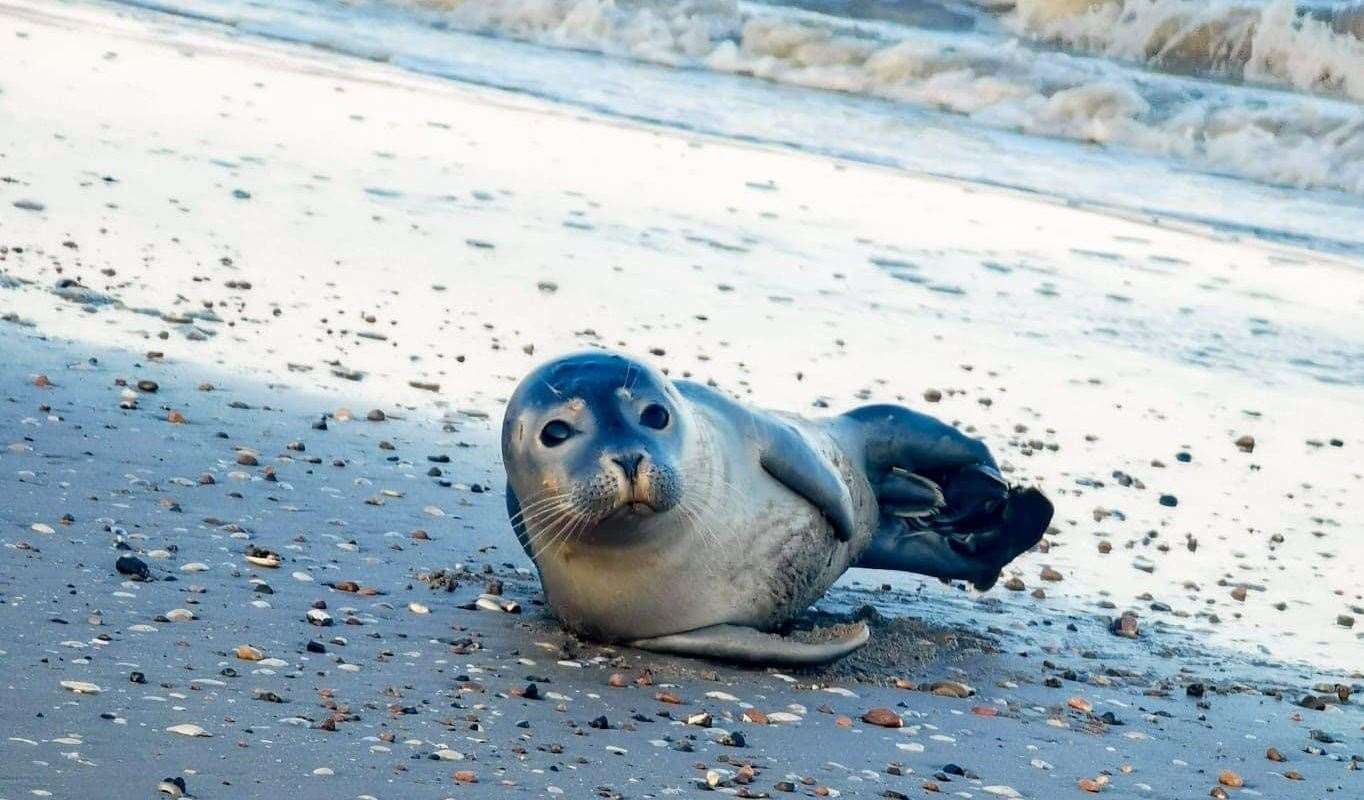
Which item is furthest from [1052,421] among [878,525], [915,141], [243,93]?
[915,141]

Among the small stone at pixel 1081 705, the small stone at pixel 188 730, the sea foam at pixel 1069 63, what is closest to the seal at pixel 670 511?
the small stone at pixel 1081 705

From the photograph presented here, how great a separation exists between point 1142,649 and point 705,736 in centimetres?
155

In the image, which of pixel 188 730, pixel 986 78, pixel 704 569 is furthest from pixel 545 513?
pixel 986 78

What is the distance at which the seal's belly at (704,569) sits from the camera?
486cm

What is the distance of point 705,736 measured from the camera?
432cm

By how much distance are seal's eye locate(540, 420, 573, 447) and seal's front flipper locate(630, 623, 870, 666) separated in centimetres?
50

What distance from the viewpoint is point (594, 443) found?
184 inches

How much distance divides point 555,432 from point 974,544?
141cm

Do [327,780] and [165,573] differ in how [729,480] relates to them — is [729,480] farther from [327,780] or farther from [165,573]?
[327,780]

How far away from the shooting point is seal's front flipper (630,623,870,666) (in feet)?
15.9

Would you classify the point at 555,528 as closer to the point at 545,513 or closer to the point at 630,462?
the point at 545,513

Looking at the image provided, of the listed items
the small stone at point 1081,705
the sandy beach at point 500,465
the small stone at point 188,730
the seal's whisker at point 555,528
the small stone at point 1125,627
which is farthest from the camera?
the small stone at point 1125,627

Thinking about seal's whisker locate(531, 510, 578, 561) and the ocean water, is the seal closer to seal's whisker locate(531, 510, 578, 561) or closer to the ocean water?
seal's whisker locate(531, 510, 578, 561)

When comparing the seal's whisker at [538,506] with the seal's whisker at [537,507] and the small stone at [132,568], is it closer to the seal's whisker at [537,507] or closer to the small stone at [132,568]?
the seal's whisker at [537,507]
